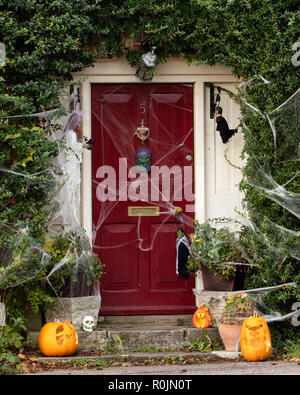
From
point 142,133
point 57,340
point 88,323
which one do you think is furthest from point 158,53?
point 57,340

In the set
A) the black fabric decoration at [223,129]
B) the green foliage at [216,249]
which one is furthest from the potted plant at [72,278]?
the black fabric decoration at [223,129]

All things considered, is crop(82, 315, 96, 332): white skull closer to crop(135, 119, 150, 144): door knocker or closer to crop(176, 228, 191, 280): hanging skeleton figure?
crop(176, 228, 191, 280): hanging skeleton figure

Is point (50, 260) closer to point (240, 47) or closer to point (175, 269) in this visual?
point (175, 269)

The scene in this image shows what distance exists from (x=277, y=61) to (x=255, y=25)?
460 mm

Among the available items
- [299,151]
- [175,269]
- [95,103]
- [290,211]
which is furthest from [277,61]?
[175,269]

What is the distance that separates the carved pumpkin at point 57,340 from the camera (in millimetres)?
6461

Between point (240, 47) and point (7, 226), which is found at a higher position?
point (240, 47)

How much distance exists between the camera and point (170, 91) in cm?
765

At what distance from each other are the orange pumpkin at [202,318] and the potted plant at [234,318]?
8.3 inches

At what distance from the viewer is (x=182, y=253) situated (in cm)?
744

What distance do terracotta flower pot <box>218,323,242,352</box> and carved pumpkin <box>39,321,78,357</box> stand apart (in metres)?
1.47

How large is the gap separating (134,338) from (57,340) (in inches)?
32.1

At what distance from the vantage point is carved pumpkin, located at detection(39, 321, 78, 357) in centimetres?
646

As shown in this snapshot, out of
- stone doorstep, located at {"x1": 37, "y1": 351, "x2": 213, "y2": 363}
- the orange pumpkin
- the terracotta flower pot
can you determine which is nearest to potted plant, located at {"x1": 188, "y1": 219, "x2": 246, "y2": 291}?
the orange pumpkin
